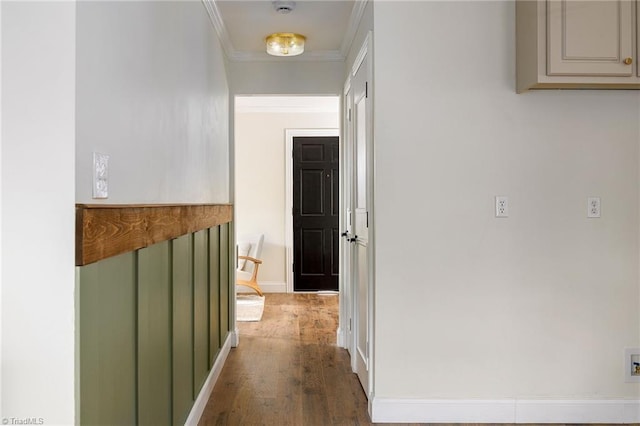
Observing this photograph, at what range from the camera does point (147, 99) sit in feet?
6.11

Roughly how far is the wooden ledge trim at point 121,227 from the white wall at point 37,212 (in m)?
0.03

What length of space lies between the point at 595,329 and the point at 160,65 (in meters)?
2.37

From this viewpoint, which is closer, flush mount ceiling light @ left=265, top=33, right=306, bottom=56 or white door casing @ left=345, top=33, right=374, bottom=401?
white door casing @ left=345, top=33, right=374, bottom=401

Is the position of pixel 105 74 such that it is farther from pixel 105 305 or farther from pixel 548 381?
pixel 548 381

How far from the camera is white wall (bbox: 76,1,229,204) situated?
133 cm

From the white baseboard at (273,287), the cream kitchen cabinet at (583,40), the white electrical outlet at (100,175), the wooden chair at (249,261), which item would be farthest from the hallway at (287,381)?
the cream kitchen cabinet at (583,40)

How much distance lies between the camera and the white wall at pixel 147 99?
4.37ft

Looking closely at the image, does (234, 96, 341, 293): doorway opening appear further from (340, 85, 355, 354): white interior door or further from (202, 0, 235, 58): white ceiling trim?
(202, 0, 235, 58): white ceiling trim

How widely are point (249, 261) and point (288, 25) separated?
3.24 m

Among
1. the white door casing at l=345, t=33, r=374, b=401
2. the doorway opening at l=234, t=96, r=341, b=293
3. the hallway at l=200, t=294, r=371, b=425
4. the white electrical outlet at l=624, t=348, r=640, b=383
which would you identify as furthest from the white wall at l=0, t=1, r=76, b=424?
the doorway opening at l=234, t=96, r=341, b=293

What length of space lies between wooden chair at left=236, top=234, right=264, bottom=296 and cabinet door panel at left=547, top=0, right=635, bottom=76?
4100 mm

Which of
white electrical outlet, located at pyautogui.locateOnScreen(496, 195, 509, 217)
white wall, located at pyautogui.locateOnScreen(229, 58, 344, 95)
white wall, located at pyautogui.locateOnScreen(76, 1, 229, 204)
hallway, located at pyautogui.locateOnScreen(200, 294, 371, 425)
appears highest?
white wall, located at pyautogui.locateOnScreen(229, 58, 344, 95)

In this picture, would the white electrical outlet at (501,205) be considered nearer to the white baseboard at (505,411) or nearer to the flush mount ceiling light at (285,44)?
the white baseboard at (505,411)

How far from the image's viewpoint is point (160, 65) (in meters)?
2.05
